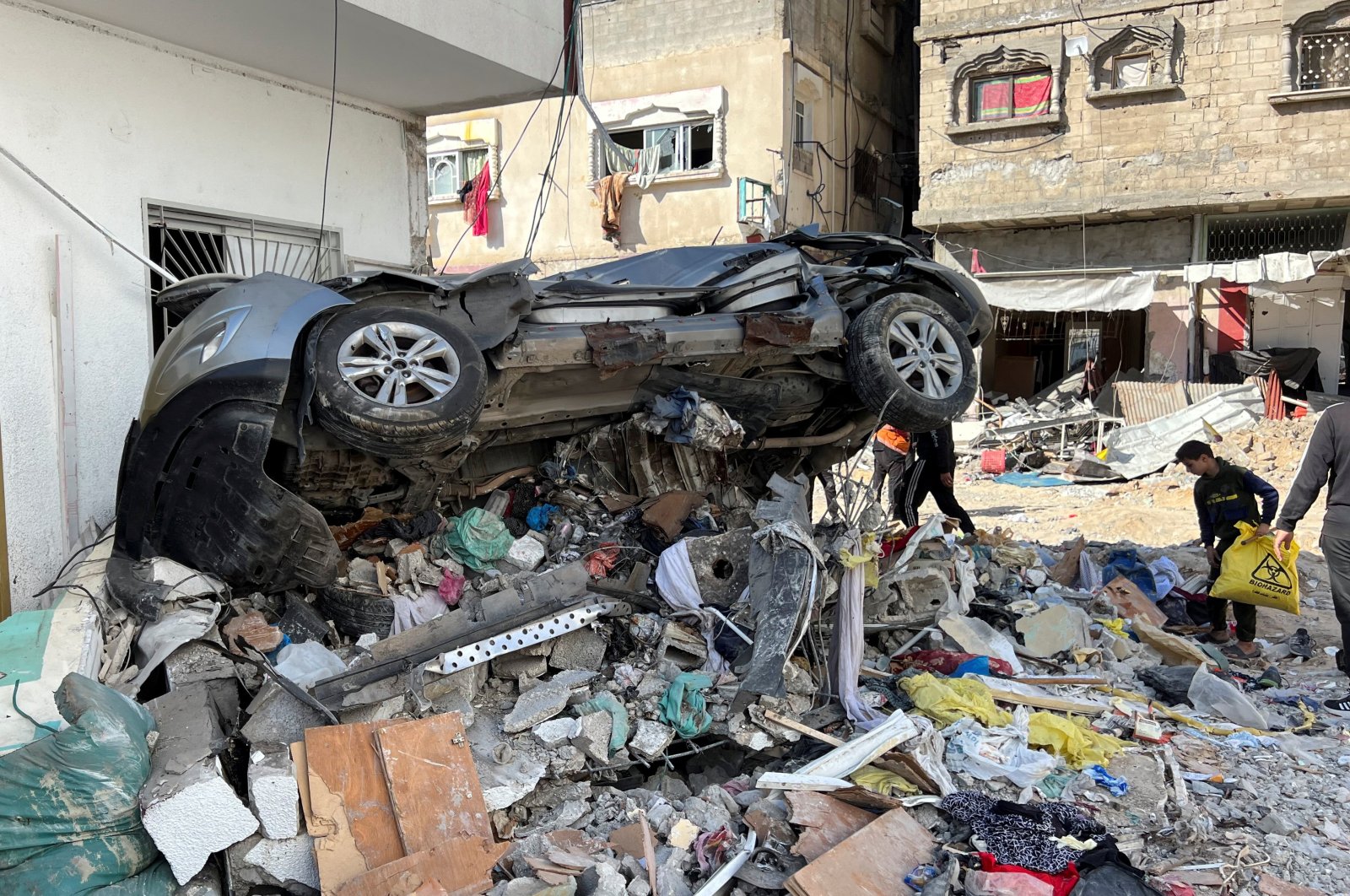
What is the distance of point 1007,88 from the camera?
17.7m

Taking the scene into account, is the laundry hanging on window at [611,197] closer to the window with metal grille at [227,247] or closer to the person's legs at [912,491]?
the person's legs at [912,491]

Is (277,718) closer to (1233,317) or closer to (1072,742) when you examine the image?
(1072,742)

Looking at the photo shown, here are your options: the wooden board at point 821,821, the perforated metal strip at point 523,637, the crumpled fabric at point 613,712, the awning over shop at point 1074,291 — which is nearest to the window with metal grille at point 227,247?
the perforated metal strip at point 523,637

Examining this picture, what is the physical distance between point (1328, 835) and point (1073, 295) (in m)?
13.9

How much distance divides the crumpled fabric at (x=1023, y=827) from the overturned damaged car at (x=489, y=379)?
8.42ft

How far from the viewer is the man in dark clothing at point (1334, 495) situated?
18.7 ft

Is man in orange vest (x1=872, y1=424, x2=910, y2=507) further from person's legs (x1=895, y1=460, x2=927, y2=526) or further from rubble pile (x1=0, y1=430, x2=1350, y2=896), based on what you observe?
rubble pile (x1=0, y1=430, x2=1350, y2=896)

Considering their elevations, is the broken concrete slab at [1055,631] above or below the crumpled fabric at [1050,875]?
above

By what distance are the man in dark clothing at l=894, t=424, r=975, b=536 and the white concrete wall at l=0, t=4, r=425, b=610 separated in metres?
5.81

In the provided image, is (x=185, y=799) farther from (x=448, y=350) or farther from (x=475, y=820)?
(x=448, y=350)

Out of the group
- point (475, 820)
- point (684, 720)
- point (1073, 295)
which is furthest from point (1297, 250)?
point (475, 820)

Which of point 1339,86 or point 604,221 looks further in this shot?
point 604,221

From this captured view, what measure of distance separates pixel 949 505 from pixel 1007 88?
1128 cm

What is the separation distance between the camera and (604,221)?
1920 centimetres
